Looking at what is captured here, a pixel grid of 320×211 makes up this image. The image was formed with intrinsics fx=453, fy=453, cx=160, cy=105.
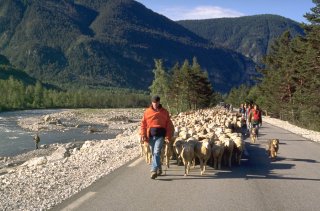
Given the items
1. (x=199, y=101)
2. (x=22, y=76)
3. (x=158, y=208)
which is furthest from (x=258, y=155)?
(x=22, y=76)

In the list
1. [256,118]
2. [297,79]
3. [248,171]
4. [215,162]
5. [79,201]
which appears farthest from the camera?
[297,79]

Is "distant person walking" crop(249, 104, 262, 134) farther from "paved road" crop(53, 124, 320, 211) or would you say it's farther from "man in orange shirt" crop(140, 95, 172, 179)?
"man in orange shirt" crop(140, 95, 172, 179)

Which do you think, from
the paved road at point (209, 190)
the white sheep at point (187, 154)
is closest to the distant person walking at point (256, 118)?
the paved road at point (209, 190)

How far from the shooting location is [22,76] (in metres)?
182

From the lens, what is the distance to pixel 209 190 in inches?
350

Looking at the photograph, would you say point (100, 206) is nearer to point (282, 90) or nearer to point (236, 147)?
point (236, 147)

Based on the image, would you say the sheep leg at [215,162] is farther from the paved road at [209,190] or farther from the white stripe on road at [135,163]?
the white stripe on road at [135,163]

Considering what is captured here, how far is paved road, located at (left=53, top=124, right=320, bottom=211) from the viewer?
25.1 ft

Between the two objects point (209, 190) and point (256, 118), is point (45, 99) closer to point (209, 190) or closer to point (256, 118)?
point (256, 118)

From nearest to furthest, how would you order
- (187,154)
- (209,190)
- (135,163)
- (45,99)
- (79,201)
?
(79,201) → (209,190) → (187,154) → (135,163) → (45,99)

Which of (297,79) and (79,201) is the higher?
(297,79)

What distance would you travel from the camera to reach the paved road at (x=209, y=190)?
7.65m

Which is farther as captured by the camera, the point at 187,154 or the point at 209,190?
the point at 187,154

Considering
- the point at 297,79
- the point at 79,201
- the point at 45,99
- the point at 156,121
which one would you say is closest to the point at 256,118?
the point at 156,121
